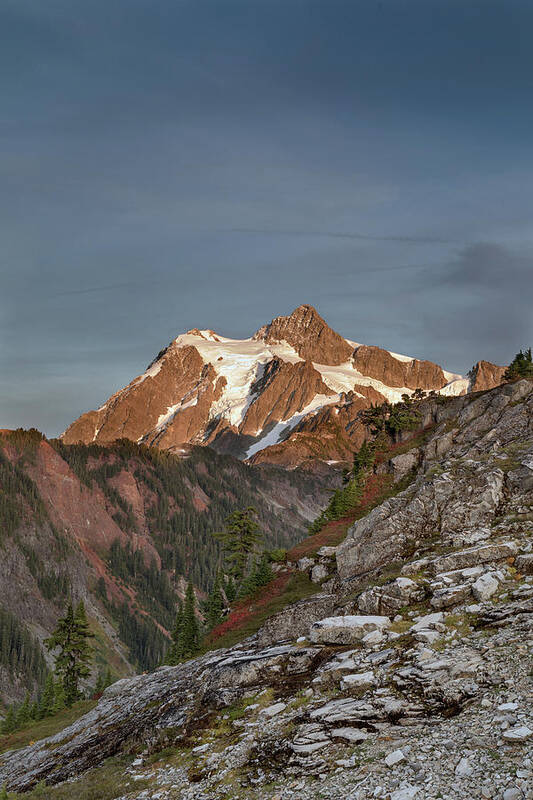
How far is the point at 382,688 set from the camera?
57.3 feet

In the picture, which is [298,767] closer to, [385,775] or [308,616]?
[385,775]

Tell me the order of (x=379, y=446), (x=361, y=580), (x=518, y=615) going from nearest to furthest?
(x=518, y=615) → (x=361, y=580) → (x=379, y=446)

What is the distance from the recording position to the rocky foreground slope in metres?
13.4

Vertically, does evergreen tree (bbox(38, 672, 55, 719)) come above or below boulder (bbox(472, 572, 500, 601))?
below

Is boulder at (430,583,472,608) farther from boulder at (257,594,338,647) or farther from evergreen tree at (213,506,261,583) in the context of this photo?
evergreen tree at (213,506,261,583)

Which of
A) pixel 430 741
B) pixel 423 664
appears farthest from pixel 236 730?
pixel 430 741

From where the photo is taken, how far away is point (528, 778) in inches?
441

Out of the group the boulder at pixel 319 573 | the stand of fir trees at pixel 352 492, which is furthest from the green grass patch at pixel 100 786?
the stand of fir trees at pixel 352 492

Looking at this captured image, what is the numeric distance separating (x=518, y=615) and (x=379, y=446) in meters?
54.9

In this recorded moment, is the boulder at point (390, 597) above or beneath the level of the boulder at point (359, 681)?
above

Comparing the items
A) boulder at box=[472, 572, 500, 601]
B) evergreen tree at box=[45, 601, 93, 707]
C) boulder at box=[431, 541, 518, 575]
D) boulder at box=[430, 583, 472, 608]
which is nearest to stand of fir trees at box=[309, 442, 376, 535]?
evergreen tree at box=[45, 601, 93, 707]

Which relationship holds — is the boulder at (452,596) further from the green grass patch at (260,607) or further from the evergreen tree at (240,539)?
the evergreen tree at (240,539)

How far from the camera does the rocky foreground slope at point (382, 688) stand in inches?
529

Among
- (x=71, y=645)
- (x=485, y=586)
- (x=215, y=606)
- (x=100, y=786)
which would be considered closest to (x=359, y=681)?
(x=485, y=586)
